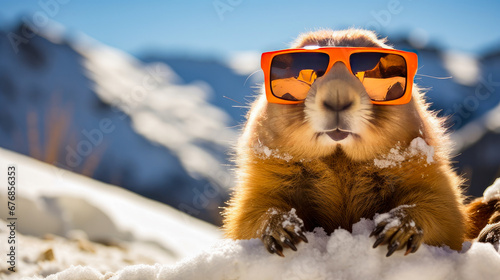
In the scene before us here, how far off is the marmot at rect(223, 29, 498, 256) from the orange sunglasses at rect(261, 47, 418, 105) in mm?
60

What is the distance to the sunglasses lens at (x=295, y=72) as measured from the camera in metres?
2.87

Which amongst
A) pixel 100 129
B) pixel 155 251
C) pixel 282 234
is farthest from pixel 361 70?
pixel 100 129

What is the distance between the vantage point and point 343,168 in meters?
2.98

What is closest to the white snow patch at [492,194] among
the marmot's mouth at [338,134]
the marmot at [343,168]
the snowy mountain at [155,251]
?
the snowy mountain at [155,251]

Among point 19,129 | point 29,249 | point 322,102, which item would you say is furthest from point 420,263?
point 19,129

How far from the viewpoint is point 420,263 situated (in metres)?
2.39

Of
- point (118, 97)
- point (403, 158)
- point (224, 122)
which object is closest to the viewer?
point (403, 158)

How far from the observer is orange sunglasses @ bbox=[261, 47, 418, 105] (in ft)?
9.29

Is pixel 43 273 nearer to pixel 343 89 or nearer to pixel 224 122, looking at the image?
pixel 343 89

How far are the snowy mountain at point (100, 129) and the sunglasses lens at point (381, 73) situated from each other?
8.46 metres

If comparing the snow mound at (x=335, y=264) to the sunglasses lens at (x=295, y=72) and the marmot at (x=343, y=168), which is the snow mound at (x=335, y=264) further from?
the sunglasses lens at (x=295, y=72)

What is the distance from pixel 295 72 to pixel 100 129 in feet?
34.6

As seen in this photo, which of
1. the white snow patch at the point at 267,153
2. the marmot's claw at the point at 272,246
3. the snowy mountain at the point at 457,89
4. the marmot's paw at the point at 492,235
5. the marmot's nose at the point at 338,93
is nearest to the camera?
the marmot's claw at the point at 272,246

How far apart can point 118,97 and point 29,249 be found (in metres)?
12.6
